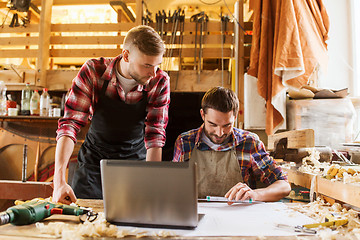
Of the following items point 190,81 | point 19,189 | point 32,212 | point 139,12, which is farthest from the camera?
point 139,12

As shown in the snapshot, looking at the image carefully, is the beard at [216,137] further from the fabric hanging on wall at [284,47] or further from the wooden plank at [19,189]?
the wooden plank at [19,189]

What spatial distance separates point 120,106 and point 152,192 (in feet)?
3.38

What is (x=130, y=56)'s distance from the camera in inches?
65.6

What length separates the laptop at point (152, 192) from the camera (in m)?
0.92

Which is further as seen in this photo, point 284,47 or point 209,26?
point 209,26

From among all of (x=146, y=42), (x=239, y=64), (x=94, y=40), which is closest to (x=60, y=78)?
(x=94, y=40)

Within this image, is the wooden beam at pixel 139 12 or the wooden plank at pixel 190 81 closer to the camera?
the wooden plank at pixel 190 81

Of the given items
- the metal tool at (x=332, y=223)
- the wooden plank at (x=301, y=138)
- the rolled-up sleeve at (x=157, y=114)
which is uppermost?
the rolled-up sleeve at (x=157, y=114)

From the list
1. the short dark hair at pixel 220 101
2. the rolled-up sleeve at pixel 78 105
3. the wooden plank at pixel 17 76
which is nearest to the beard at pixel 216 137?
the short dark hair at pixel 220 101

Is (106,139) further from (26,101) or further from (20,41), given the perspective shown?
(20,41)

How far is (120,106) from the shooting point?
1.88 m

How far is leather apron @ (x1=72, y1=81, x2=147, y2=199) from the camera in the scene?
1.91 metres

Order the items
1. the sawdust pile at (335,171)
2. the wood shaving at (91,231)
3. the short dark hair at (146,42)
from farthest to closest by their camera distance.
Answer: the short dark hair at (146,42) → the sawdust pile at (335,171) → the wood shaving at (91,231)

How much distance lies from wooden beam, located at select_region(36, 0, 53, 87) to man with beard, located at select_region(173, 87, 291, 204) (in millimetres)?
2214
